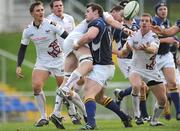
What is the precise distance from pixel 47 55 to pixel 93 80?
264cm

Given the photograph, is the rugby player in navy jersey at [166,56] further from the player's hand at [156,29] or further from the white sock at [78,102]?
the white sock at [78,102]

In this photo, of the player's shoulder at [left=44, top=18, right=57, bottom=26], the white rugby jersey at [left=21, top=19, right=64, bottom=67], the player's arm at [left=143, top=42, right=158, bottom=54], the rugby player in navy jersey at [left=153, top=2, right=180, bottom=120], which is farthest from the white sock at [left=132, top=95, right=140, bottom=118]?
the player's shoulder at [left=44, top=18, right=57, bottom=26]

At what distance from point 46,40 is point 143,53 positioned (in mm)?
2315

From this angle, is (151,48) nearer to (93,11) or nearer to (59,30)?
(93,11)

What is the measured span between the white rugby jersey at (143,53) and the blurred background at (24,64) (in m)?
6.64

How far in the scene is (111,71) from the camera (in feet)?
55.1

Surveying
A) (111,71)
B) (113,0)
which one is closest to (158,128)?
(111,71)

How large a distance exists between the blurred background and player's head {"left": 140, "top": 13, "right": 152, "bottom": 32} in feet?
23.3

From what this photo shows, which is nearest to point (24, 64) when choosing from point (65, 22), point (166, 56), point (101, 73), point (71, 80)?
point (65, 22)

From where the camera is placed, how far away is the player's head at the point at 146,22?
17172 mm

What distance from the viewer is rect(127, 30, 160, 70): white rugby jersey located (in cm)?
1742

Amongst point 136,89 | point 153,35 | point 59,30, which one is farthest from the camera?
point 59,30

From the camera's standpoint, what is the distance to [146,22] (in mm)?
17250

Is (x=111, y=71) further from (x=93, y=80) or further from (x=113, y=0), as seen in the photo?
(x=113, y=0)
